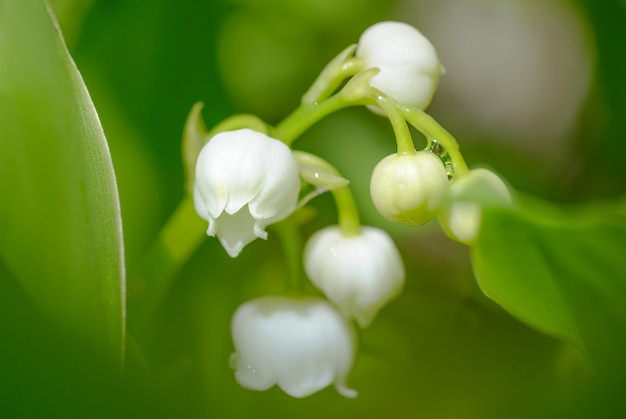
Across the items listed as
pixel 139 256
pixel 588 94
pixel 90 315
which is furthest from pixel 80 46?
pixel 588 94

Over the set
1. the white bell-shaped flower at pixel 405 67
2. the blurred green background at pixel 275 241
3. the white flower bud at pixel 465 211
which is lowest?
the blurred green background at pixel 275 241

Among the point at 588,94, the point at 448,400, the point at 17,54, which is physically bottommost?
the point at 448,400

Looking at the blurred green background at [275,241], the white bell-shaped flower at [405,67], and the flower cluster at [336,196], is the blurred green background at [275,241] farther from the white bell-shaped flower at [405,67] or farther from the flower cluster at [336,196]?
the white bell-shaped flower at [405,67]

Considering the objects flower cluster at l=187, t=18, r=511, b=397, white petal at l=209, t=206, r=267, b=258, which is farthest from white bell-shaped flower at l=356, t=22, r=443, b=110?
white petal at l=209, t=206, r=267, b=258

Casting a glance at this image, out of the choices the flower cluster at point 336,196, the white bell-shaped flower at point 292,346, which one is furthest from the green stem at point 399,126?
the white bell-shaped flower at point 292,346

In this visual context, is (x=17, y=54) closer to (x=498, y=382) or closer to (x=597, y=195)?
(x=498, y=382)

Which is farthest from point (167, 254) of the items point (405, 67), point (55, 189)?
point (405, 67)

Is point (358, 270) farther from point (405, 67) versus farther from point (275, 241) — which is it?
point (275, 241)
